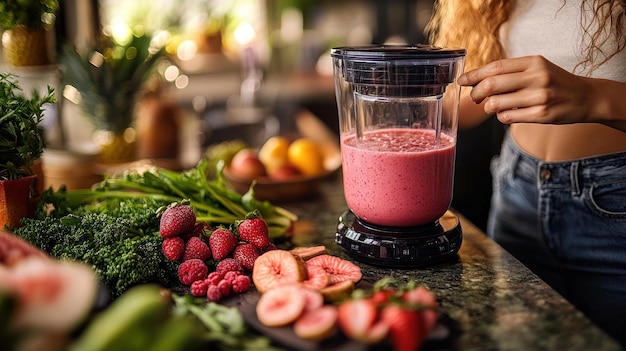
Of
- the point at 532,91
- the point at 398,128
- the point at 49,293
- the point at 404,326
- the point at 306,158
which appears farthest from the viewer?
the point at 306,158

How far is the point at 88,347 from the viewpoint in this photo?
736 mm

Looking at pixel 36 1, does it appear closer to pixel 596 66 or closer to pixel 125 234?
pixel 125 234

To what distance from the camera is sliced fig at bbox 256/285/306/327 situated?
3.25 ft

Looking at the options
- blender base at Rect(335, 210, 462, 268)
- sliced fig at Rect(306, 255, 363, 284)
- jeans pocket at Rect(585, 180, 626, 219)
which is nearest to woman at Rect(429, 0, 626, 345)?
jeans pocket at Rect(585, 180, 626, 219)

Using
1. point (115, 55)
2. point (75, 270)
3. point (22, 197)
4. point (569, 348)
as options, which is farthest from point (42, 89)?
point (569, 348)

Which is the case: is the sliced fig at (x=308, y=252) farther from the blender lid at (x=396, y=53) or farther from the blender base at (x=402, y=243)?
the blender lid at (x=396, y=53)

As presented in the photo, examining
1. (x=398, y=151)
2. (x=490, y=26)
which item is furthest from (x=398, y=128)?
(x=490, y=26)

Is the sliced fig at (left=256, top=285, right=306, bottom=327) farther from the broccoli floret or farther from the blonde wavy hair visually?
the blonde wavy hair

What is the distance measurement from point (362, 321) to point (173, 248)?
1.47ft

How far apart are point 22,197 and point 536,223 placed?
1188 millimetres

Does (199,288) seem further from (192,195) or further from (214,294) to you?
(192,195)

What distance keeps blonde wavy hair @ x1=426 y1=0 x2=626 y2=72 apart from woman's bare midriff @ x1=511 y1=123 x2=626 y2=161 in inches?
6.1

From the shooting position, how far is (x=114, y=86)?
2.17 meters

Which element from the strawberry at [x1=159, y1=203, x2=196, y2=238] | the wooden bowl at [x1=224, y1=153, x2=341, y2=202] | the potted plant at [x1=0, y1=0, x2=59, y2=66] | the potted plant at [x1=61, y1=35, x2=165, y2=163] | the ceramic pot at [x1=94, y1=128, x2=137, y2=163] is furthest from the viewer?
the ceramic pot at [x1=94, y1=128, x2=137, y2=163]
